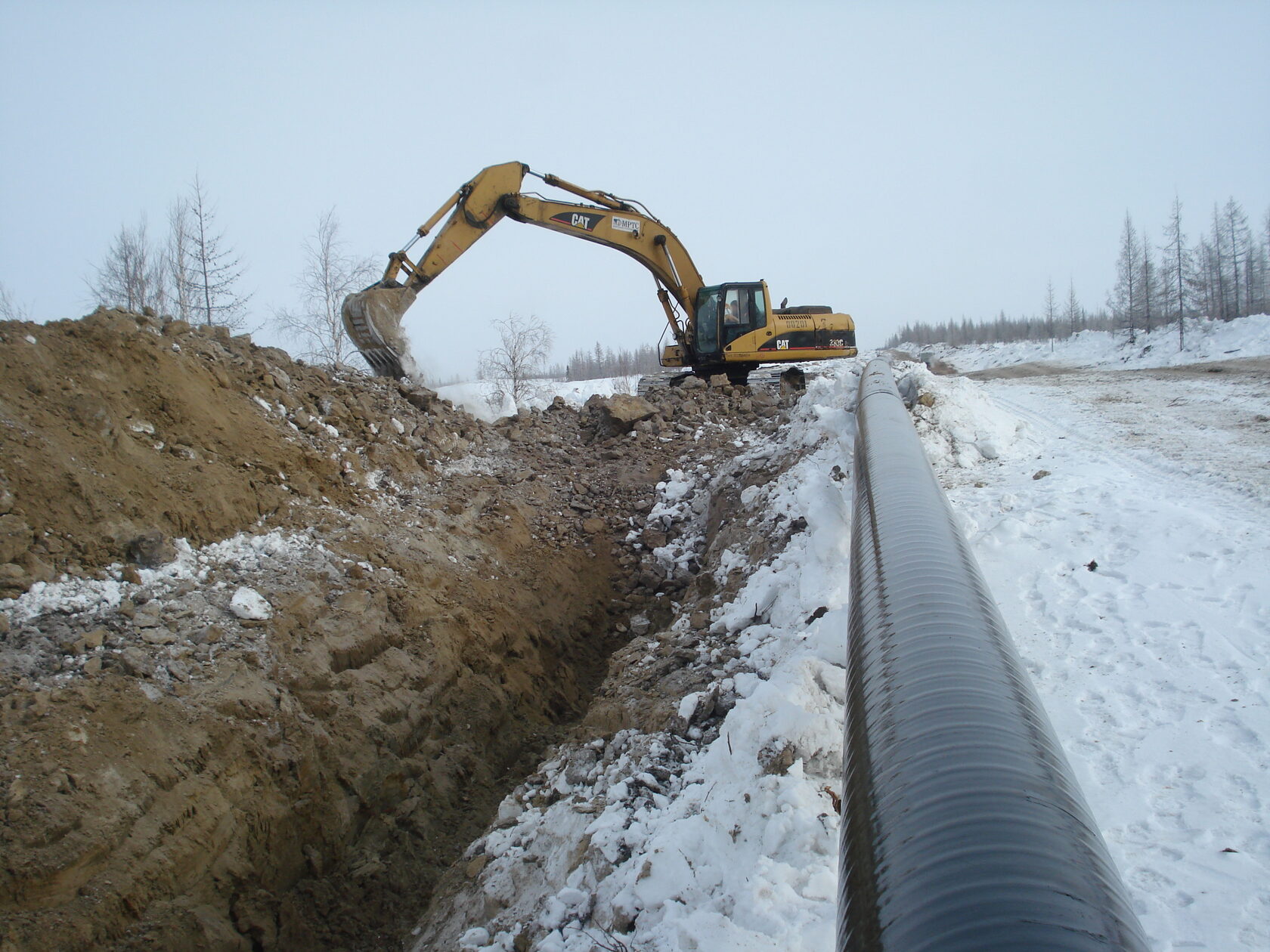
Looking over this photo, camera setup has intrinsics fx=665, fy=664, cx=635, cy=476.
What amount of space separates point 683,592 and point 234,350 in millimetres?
5288

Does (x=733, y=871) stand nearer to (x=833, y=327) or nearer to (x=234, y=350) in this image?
(x=234, y=350)

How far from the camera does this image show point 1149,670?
3.48m

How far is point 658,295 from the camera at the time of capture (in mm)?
13367

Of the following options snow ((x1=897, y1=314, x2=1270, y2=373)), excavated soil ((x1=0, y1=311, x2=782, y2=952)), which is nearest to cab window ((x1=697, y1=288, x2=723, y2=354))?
excavated soil ((x1=0, y1=311, x2=782, y2=952))

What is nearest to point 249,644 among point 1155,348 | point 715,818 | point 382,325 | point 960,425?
point 715,818

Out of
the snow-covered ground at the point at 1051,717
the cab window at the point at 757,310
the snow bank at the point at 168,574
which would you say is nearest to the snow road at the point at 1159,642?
the snow-covered ground at the point at 1051,717

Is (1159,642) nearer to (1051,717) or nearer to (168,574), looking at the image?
(1051,717)

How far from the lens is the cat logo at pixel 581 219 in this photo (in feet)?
36.4

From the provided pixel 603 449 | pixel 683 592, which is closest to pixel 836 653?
pixel 683 592

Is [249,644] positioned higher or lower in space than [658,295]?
lower

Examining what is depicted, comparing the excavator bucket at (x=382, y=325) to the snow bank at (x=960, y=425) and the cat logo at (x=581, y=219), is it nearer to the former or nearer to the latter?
the cat logo at (x=581, y=219)

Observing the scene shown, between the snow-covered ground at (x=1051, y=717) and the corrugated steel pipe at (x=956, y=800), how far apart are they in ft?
2.17

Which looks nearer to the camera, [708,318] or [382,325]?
[382,325]

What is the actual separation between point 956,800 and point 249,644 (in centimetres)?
429
